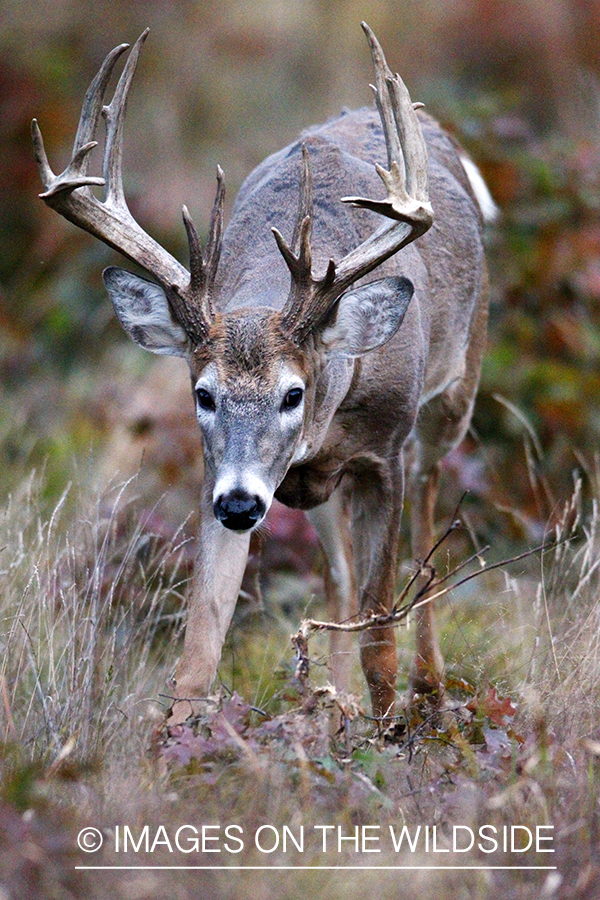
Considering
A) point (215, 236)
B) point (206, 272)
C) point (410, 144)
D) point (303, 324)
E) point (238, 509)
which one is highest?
point (410, 144)

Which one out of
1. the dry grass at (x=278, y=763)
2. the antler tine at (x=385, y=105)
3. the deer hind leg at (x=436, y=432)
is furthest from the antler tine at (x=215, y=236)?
the deer hind leg at (x=436, y=432)

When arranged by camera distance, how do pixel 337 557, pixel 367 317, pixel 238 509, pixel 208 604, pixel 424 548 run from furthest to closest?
1. pixel 424 548
2. pixel 337 557
3. pixel 208 604
4. pixel 367 317
5. pixel 238 509

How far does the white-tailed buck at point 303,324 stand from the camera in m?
4.81

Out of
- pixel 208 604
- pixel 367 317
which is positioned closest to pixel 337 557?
pixel 208 604

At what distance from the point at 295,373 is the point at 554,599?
77.0 inches

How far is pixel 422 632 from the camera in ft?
19.2

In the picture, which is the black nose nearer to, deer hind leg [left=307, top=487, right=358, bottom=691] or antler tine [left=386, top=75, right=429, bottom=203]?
antler tine [left=386, top=75, right=429, bottom=203]

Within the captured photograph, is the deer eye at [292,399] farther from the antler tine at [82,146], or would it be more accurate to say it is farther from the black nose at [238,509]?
the antler tine at [82,146]

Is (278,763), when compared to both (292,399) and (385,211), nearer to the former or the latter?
(292,399)

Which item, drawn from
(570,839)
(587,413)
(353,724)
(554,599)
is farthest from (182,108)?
(570,839)

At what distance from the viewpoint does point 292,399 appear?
4.89m

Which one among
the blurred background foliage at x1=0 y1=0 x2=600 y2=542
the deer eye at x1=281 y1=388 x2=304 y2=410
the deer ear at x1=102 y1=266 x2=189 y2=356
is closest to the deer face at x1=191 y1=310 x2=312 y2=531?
the deer eye at x1=281 y1=388 x2=304 y2=410

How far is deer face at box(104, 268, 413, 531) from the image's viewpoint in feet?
15.1

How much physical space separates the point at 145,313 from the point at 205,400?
54 centimetres
